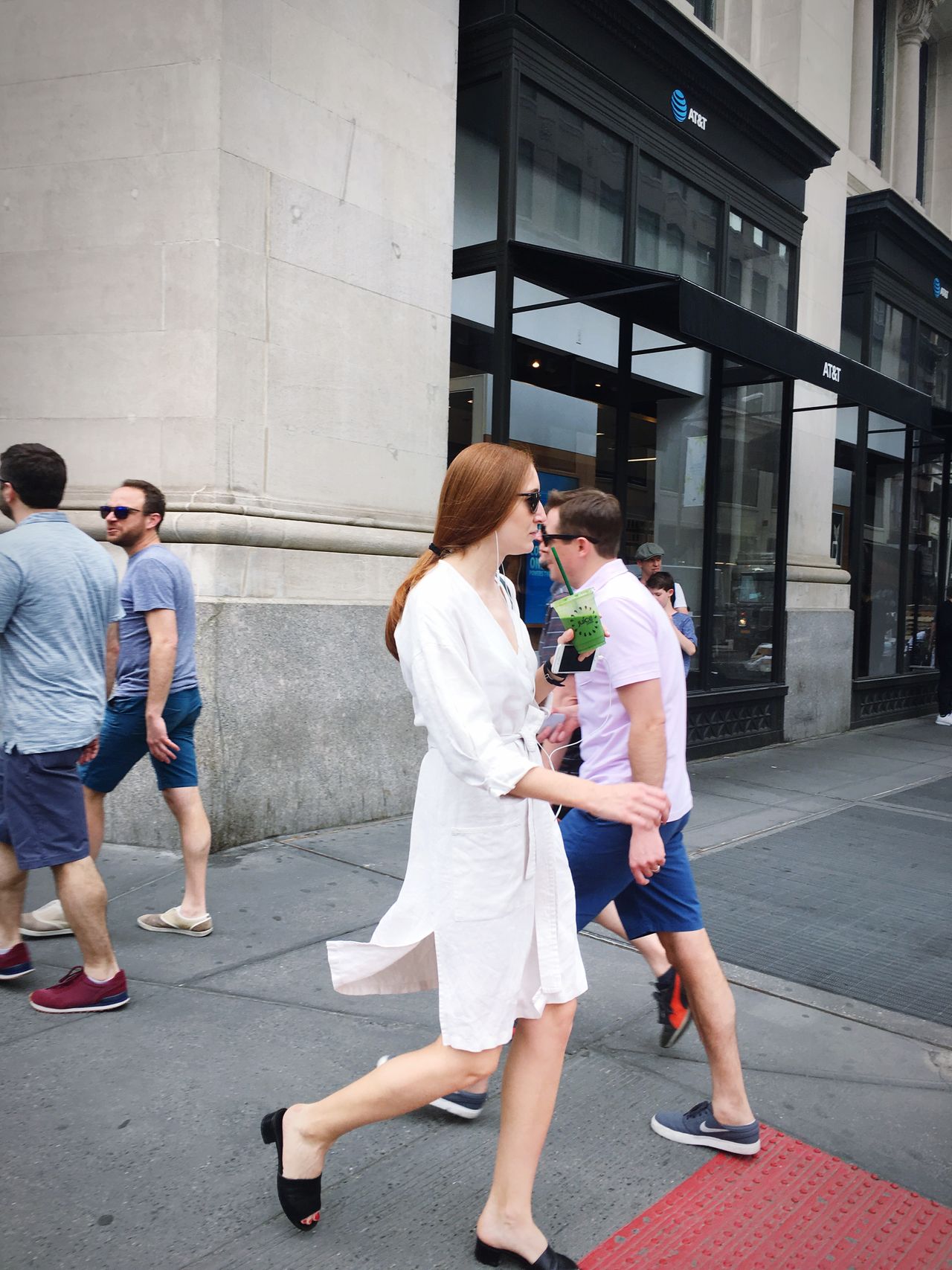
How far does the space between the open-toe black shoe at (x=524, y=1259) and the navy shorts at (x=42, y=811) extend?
1968mm

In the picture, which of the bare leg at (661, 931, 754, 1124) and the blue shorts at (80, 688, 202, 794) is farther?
the blue shorts at (80, 688, 202, 794)

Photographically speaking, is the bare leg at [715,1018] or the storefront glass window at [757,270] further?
the storefront glass window at [757,270]

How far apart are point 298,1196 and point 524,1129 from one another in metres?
0.57

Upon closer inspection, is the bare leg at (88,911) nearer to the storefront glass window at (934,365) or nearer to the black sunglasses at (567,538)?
the black sunglasses at (567,538)

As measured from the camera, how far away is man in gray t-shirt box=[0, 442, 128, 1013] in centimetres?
360

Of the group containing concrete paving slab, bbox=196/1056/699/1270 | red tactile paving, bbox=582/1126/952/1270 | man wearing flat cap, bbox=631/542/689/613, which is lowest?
red tactile paving, bbox=582/1126/952/1270

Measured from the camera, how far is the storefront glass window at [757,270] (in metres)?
10.7

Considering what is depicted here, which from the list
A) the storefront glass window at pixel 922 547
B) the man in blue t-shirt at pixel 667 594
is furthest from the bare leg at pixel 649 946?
the storefront glass window at pixel 922 547

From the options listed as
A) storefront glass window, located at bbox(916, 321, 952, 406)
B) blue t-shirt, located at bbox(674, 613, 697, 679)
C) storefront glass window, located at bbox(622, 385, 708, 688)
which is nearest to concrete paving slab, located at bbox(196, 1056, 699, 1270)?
blue t-shirt, located at bbox(674, 613, 697, 679)

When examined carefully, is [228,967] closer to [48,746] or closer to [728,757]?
[48,746]

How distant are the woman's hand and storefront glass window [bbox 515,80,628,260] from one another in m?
6.82

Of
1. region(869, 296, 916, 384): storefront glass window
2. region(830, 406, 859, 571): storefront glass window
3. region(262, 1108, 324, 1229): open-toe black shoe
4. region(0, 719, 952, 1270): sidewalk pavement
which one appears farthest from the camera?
region(869, 296, 916, 384): storefront glass window

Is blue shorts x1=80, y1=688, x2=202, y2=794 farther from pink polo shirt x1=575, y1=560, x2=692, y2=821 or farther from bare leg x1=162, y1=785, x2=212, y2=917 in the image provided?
pink polo shirt x1=575, y1=560, x2=692, y2=821

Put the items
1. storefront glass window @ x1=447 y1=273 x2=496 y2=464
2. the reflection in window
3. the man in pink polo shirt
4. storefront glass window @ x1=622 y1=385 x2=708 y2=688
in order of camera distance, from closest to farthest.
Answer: the man in pink polo shirt → storefront glass window @ x1=447 y1=273 x2=496 y2=464 → storefront glass window @ x1=622 y1=385 x2=708 y2=688 → the reflection in window
